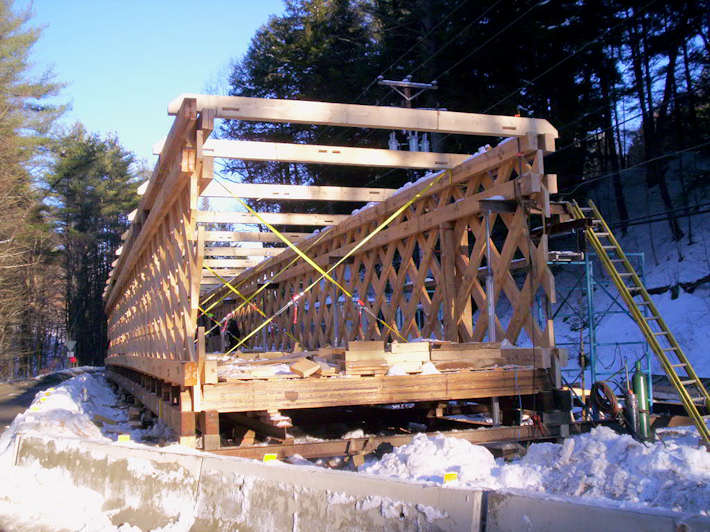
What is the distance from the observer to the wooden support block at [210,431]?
6.91 meters

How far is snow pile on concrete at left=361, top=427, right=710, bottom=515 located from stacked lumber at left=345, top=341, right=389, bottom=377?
1.43 m

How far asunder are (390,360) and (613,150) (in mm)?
21999

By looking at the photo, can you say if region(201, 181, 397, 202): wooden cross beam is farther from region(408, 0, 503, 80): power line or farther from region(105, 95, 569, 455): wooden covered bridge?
region(408, 0, 503, 80): power line

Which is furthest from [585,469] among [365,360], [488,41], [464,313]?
[488,41]

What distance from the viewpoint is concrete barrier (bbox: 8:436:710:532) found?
10.0ft

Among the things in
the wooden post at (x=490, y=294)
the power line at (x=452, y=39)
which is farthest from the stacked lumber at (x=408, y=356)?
the power line at (x=452, y=39)

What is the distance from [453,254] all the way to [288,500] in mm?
7154

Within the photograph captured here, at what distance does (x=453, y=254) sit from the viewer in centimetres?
1090

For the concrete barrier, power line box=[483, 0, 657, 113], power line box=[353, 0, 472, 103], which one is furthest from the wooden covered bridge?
power line box=[353, 0, 472, 103]

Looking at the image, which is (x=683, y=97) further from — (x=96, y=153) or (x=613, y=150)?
(x=96, y=153)

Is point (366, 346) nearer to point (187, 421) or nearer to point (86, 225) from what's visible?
point (187, 421)

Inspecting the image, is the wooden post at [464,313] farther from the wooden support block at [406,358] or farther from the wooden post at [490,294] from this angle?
the wooden support block at [406,358]

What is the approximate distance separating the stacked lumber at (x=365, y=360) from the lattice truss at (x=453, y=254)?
2.14 metres

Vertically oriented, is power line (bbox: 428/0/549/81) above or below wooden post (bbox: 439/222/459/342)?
above
